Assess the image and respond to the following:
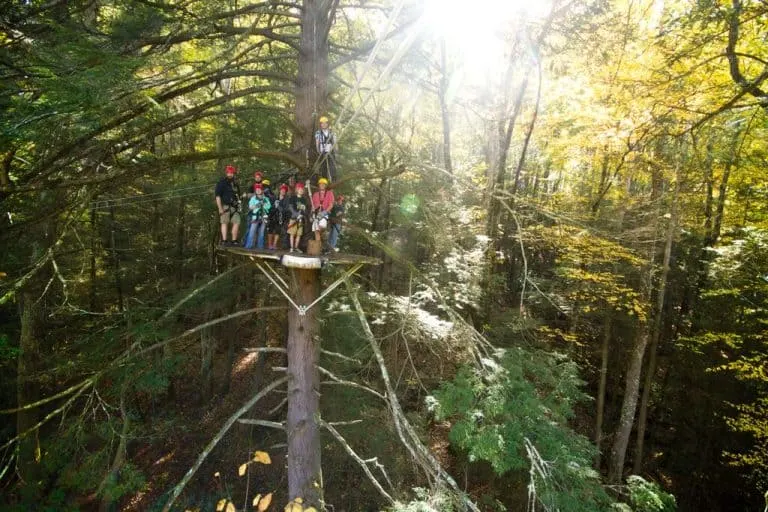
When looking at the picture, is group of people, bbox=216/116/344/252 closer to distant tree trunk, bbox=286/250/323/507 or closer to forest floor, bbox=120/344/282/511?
distant tree trunk, bbox=286/250/323/507

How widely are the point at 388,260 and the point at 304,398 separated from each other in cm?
1061

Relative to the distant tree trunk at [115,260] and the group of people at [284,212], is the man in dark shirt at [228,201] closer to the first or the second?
the group of people at [284,212]

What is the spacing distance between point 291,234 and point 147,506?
12.7 m

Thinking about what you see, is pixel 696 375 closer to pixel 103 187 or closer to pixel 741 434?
pixel 741 434

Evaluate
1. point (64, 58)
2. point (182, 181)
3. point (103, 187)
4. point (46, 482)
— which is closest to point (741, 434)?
point (103, 187)

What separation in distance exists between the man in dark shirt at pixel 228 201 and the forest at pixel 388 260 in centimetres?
11

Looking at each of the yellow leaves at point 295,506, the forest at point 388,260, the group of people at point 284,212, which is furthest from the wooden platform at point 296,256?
the yellow leaves at point 295,506

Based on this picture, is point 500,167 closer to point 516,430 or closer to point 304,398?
point 516,430

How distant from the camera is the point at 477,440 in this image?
5359 mm

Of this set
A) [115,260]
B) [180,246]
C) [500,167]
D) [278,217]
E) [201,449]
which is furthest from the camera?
[201,449]

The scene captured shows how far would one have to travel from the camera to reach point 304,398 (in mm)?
5535

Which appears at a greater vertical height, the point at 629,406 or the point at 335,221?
the point at 335,221

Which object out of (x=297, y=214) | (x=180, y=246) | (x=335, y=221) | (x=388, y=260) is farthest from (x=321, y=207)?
(x=180, y=246)

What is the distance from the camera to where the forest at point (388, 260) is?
4461 mm
